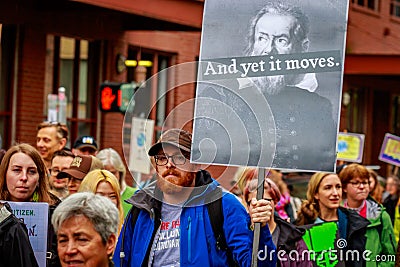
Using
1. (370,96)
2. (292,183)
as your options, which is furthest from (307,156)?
(370,96)

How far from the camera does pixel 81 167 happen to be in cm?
911

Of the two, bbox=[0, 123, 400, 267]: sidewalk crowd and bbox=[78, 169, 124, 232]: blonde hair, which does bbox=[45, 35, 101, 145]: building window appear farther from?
bbox=[78, 169, 124, 232]: blonde hair

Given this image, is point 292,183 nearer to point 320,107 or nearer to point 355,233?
point 355,233

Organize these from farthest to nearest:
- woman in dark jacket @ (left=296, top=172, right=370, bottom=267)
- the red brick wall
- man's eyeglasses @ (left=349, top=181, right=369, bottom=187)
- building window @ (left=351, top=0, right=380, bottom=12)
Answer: building window @ (left=351, top=0, right=380, bottom=12), the red brick wall, man's eyeglasses @ (left=349, top=181, right=369, bottom=187), woman in dark jacket @ (left=296, top=172, right=370, bottom=267)

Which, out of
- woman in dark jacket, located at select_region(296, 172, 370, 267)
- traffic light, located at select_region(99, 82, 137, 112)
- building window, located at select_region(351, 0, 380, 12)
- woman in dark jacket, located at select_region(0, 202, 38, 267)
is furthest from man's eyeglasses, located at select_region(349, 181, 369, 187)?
building window, located at select_region(351, 0, 380, 12)

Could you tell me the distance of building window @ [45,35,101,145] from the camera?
18.4 meters

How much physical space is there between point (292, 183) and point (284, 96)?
10.6 m

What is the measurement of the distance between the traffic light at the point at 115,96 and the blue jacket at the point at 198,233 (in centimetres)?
998

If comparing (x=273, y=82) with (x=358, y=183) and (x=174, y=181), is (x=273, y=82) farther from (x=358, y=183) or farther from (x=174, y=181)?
(x=358, y=183)

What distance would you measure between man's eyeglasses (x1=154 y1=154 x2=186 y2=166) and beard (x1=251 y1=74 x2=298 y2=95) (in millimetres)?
649

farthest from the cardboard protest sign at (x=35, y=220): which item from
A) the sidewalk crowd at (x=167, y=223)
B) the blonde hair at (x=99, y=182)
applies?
the blonde hair at (x=99, y=182)

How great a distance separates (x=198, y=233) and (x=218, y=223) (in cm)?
14

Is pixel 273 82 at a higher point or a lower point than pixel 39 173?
higher

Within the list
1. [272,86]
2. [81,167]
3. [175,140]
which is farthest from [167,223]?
[81,167]
